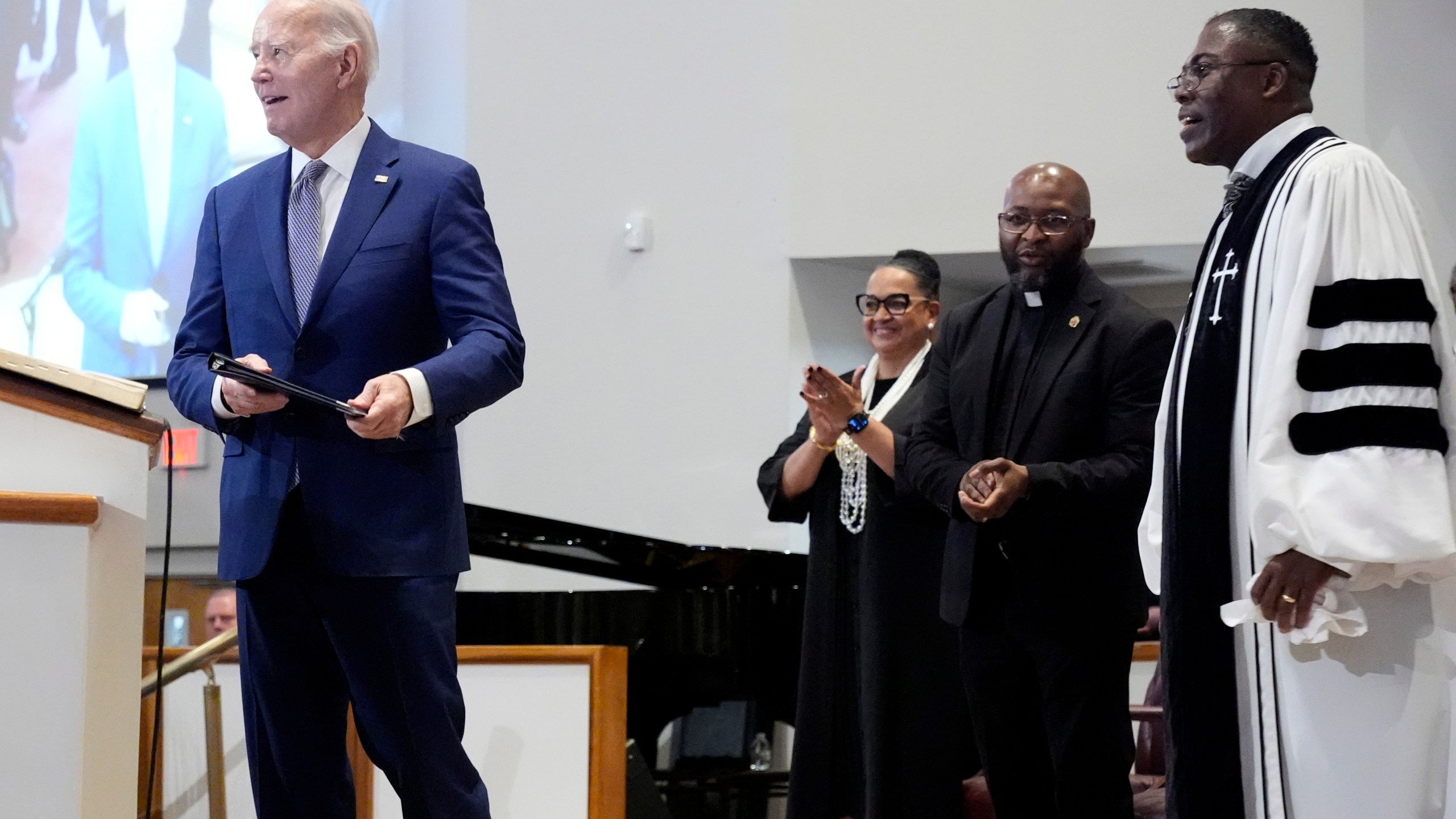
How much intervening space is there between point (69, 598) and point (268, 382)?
14.8 inches

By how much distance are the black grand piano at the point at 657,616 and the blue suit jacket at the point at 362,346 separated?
2181mm

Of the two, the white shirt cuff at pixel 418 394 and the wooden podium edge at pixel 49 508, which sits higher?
the white shirt cuff at pixel 418 394

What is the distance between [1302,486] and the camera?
79.2 inches

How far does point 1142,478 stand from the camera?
2.82 metres

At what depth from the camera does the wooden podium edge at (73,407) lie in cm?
203

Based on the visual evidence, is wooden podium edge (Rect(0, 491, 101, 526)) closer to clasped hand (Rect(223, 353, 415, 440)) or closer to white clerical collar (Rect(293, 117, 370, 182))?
clasped hand (Rect(223, 353, 415, 440))

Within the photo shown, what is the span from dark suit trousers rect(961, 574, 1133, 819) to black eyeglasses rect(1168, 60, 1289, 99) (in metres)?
0.97

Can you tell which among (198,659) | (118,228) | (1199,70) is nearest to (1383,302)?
(1199,70)

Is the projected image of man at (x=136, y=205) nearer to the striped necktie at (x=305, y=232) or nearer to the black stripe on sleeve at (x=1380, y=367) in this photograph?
the striped necktie at (x=305, y=232)

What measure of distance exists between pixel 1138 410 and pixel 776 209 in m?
3.86

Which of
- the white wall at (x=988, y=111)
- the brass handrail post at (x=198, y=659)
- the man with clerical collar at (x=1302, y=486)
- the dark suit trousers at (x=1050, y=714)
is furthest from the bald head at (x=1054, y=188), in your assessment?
Answer: the white wall at (x=988, y=111)

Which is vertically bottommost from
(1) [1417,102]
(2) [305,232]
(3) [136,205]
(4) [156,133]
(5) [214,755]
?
(5) [214,755]

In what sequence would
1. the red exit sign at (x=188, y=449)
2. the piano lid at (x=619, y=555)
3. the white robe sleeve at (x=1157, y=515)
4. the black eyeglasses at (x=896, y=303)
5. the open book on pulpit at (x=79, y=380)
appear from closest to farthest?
the open book on pulpit at (x=79, y=380)
the white robe sleeve at (x=1157, y=515)
the black eyeglasses at (x=896, y=303)
the piano lid at (x=619, y=555)
the red exit sign at (x=188, y=449)

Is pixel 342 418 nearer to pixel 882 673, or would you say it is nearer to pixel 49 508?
pixel 49 508
